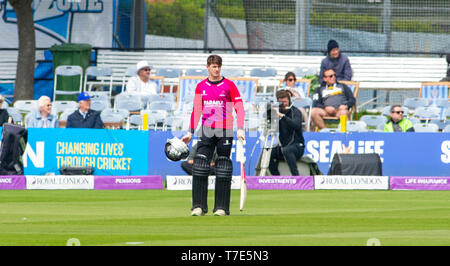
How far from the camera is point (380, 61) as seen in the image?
25.5 meters

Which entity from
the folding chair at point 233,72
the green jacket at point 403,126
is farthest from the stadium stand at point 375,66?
the green jacket at point 403,126

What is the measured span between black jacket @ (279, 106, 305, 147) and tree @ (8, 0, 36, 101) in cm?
1009

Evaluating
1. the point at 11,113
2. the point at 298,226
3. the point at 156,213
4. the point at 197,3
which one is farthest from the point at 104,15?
the point at 298,226

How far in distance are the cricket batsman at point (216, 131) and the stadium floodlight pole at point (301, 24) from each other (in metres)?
14.6

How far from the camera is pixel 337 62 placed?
73.5 ft

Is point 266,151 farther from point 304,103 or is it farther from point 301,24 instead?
point 301,24

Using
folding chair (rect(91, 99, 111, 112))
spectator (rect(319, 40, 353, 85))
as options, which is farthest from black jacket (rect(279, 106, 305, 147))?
folding chair (rect(91, 99, 111, 112))

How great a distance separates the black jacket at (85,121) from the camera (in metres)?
18.4

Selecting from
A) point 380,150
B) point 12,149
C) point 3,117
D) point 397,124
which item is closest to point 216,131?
point 12,149

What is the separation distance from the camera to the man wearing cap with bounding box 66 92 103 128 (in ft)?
60.4

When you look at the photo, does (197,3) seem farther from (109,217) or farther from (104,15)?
(109,217)

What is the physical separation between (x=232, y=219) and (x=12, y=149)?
24.1 ft

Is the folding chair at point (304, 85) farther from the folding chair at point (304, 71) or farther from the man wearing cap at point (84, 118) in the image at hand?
the man wearing cap at point (84, 118)

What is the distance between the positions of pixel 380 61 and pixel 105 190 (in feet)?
36.9
